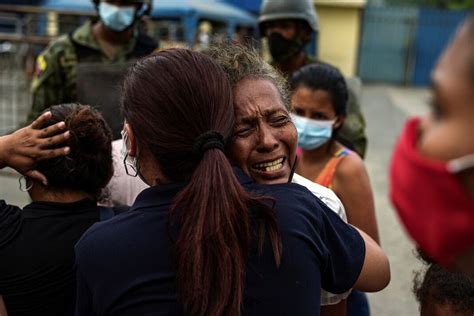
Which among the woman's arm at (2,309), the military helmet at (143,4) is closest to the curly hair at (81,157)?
the woman's arm at (2,309)

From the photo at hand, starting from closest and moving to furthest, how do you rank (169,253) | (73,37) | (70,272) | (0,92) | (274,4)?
(169,253) < (70,272) < (73,37) < (274,4) < (0,92)

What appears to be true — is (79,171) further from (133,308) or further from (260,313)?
(260,313)

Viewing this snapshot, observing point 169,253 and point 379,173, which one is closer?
point 169,253

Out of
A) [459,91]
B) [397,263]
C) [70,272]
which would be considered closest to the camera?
[459,91]

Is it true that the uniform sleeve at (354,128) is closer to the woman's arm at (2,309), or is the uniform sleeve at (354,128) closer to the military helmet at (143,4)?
the military helmet at (143,4)

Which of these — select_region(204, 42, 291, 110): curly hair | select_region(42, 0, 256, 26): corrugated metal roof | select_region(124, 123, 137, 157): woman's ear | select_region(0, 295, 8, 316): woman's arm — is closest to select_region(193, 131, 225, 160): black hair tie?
select_region(124, 123, 137, 157): woman's ear

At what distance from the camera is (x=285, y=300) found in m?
1.29

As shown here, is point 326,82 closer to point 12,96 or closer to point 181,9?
point 12,96

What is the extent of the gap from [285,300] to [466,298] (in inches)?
34.5

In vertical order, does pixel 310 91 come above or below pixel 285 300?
above

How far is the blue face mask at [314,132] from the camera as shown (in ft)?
8.17

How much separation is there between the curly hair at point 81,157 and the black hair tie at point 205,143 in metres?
0.62

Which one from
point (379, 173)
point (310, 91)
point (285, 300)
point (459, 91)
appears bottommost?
point (379, 173)

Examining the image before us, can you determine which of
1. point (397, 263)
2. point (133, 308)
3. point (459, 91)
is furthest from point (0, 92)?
point (459, 91)
